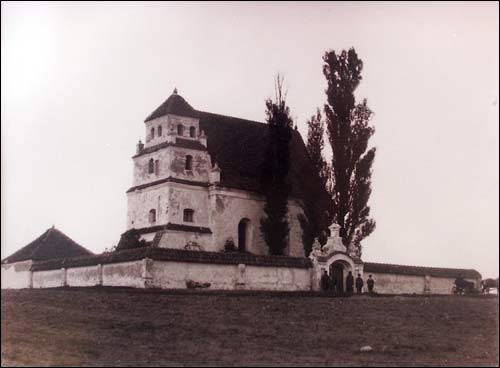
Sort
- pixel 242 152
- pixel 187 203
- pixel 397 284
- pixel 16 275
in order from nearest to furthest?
1. pixel 397 284
2. pixel 187 203
3. pixel 16 275
4. pixel 242 152

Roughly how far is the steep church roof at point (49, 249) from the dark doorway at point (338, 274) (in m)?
17.4

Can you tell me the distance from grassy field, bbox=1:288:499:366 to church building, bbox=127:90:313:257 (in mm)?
11663

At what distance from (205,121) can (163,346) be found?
29.2m

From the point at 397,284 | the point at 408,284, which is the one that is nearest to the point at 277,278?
the point at 397,284

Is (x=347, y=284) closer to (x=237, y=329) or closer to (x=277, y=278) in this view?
(x=277, y=278)

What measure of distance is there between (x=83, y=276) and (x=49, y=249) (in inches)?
421

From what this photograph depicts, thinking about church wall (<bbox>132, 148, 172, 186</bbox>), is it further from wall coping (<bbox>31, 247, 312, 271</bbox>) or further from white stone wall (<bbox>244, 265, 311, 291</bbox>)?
white stone wall (<bbox>244, 265, 311, 291</bbox>)

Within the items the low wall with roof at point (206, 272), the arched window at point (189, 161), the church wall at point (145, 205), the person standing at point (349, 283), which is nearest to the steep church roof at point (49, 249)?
the low wall with roof at point (206, 272)

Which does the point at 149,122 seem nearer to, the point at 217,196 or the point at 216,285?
the point at 217,196

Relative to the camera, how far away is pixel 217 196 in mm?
45312

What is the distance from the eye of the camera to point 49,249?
155 feet

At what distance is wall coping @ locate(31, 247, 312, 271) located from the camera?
33500 mm

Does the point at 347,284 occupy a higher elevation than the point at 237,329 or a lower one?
higher

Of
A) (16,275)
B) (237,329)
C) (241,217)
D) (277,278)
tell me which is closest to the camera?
(237,329)
